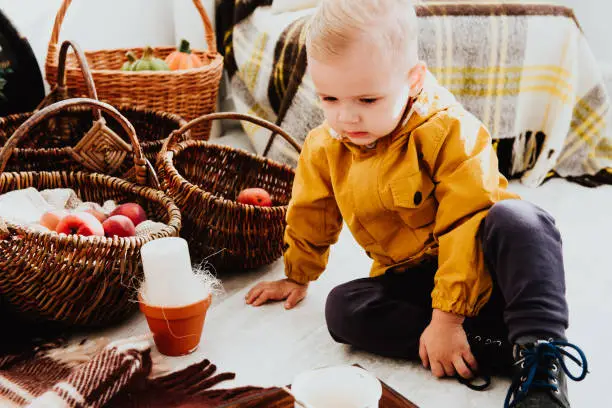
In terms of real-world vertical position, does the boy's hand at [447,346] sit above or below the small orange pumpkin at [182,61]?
below

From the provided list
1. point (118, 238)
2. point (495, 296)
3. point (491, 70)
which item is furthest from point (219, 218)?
point (491, 70)

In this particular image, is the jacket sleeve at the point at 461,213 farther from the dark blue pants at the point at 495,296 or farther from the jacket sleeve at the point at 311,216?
the jacket sleeve at the point at 311,216

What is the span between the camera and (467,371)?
101 cm

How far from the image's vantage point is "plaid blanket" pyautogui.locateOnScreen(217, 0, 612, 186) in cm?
190

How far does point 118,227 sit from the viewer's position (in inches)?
48.8

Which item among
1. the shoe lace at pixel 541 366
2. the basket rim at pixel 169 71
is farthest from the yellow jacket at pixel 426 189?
the basket rim at pixel 169 71

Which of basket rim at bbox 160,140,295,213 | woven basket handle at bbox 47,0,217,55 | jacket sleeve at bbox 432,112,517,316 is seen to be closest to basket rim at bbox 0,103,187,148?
basket rim at bbox 160,140,295,213

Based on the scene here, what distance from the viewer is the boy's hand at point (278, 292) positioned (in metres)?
1.29

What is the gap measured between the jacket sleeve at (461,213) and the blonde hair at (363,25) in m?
0.15

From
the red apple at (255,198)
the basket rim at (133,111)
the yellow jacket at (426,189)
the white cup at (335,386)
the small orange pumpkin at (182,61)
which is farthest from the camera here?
the small orange pumpkin at (182,61)

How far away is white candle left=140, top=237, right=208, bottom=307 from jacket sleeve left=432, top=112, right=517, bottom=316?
0.40 meters

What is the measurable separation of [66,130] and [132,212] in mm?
507

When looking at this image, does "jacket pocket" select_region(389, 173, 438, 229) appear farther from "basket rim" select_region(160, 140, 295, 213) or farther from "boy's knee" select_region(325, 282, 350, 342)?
"basket rim" select_region(160, 140, 295, 213)

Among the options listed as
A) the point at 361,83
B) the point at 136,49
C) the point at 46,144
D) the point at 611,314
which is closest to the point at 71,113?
the point at 46,144
